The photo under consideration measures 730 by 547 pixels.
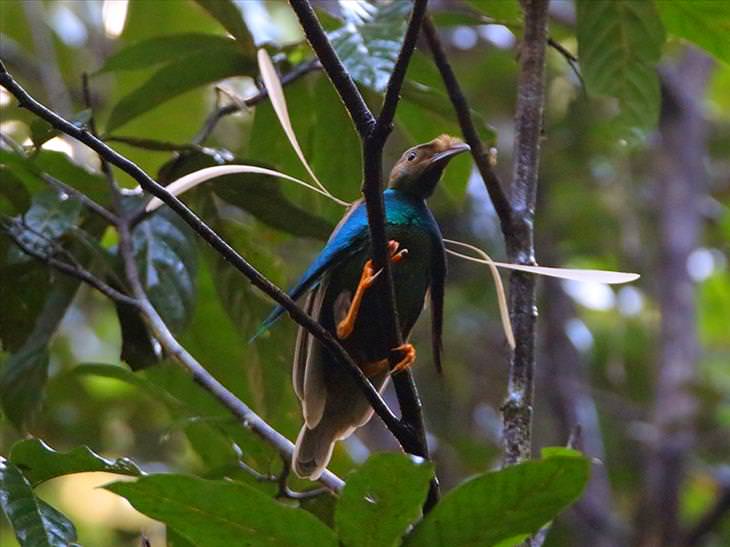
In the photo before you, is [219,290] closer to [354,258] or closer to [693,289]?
[354,258]

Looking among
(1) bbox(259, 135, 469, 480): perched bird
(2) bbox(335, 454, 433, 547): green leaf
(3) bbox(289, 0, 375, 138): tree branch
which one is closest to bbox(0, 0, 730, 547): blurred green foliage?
(2) bbox(335, 454, 433, 547): green leaf

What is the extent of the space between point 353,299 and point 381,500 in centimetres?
91

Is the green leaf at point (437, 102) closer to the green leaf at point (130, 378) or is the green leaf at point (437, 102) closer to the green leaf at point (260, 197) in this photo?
the green leaf at point (260, 197)

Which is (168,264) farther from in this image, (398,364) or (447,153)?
(398,364)

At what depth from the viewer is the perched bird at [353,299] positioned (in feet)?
8.86

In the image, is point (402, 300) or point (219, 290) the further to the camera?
point (219, 290)

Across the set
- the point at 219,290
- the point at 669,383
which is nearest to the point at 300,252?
the point at 669,383

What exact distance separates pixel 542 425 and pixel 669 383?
3.67 ft

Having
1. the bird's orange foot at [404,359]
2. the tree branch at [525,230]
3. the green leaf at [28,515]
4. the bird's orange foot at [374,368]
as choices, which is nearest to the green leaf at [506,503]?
the bird's orange foot at [404,359]

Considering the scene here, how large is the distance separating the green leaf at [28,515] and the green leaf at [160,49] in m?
1.39

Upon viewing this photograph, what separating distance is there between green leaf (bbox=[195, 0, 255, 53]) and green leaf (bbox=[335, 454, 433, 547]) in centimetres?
166

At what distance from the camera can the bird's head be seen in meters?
2.91

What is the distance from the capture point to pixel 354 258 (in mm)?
2748

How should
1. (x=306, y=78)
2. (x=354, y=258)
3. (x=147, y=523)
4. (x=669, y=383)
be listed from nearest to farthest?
(x=354, y=258) < (x=306, y=78) < (x=669, y=383) < (x=147, y=523)
